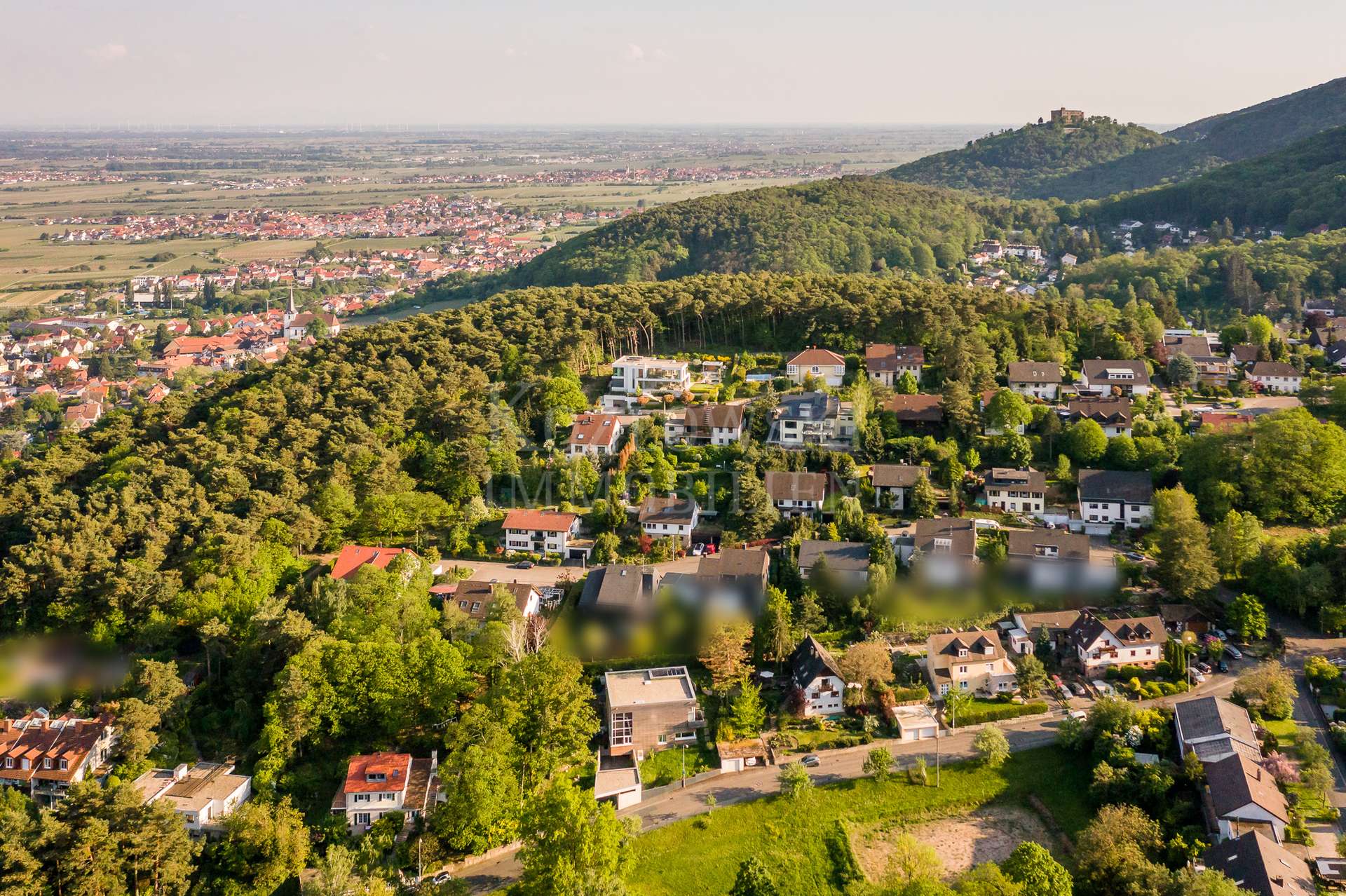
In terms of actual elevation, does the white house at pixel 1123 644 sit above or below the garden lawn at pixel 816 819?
above

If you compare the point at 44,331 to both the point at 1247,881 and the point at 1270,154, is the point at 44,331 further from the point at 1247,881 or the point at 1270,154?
the point at 1270,154

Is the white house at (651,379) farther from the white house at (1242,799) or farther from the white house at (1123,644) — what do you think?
the white house at (1242,799)

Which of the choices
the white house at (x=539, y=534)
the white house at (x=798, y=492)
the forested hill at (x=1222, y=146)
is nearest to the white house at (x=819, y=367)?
the white house at (x=798, y=492)

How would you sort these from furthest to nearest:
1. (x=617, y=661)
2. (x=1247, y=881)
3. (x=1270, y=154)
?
(x=1270, y=154) → (x=617, y=661) → (x=1247, y=881)

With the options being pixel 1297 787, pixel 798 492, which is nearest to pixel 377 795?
pixel 798 492

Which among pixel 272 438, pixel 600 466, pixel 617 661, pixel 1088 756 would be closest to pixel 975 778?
pixel 1088 756

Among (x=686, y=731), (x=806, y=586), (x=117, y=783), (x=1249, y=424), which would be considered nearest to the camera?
(x=117, y=783)

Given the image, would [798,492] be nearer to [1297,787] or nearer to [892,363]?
[892,363]

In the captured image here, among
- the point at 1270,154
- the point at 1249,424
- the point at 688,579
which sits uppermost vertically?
the point at 1270,154
